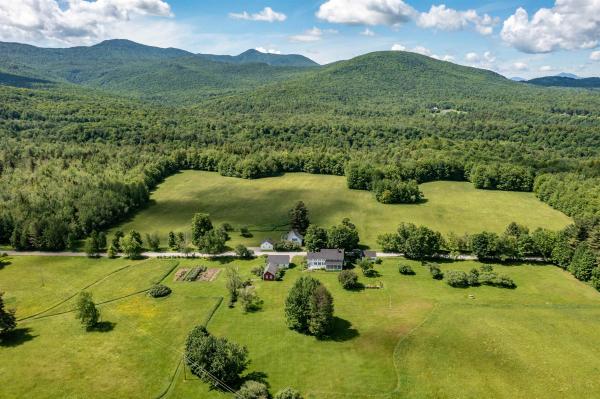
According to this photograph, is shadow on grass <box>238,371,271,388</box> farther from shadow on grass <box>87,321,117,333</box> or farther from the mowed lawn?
the mowed lawn

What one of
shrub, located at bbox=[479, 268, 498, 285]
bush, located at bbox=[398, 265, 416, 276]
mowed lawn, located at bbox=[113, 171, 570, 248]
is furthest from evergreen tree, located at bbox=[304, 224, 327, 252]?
shrub, located at bbox=[479, 268, 498, 285]

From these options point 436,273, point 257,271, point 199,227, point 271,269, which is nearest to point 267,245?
point 257,271

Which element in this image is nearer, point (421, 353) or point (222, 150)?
point (421, 353)

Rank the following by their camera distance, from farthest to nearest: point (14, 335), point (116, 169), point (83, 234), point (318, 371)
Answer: point (116, 169)
point (83, 234)
point (14, 335)
point (318, 371)

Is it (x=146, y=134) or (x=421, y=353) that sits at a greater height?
(x=146, y=134)

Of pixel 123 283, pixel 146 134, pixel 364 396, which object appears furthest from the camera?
pixel 146 134

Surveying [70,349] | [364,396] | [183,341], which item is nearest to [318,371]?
[364,396]

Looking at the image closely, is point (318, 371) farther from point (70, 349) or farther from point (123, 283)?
point (123, 283)
